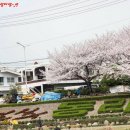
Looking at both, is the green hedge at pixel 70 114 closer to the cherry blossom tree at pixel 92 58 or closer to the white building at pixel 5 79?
the cherry blossom tree at pixel 92 58

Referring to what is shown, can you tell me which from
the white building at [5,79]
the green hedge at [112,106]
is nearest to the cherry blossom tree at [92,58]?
the green hedge at [112,106]

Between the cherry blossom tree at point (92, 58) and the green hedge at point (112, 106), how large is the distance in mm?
5397

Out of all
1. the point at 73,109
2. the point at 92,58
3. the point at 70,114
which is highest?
the point at 92,58

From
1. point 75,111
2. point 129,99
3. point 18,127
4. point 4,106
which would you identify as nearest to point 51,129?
point 18,127

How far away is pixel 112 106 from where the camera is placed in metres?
38.6

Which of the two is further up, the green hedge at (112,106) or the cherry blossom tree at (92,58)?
the cherry blossom tree at (92,58)

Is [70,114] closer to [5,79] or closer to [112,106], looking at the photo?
[112,106]

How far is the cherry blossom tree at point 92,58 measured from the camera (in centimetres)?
4793

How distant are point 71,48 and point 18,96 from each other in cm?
871

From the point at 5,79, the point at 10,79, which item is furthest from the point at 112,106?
the point at 10,79

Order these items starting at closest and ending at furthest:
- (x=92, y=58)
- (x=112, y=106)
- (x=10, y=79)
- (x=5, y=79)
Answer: (x=112, y=106) < (x=92, y=58) < (x=5, y=79) < (x=10, y=79)

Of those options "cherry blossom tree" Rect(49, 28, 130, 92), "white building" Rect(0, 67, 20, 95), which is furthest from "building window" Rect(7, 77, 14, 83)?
"cherry blossom tree" Rect(49, 28, 130, 92)

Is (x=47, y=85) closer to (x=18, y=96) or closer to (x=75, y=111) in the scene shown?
(x=18, y=96)

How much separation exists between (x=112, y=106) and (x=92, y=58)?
13.4m
